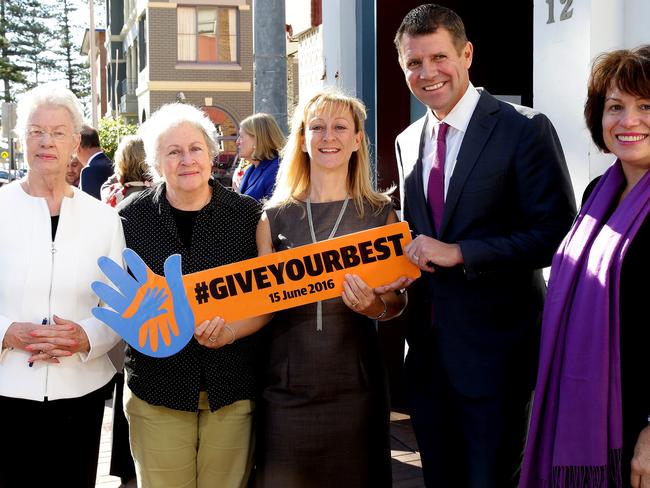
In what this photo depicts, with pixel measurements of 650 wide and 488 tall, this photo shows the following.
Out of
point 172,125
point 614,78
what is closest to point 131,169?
point 172,125

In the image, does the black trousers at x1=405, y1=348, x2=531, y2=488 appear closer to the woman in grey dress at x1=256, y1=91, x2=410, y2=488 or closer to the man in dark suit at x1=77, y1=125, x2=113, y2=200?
the woman in grey dress at x1=256, y1=91, x2=410, y2=488

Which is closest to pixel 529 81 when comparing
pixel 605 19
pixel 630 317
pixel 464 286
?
pixel 605 19

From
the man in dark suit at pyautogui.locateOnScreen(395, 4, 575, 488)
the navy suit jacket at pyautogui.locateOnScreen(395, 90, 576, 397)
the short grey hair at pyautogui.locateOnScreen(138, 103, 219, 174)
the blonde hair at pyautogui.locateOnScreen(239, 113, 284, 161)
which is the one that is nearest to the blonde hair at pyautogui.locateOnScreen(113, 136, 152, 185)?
the blonde hair at pyautogui.locateOnScreen(239, 113, 284, 161)

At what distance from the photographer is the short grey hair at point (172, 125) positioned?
9.54ft

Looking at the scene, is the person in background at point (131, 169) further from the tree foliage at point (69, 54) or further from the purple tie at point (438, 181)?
the tree foliage at point (69, 54)

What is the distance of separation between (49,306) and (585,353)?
1.80m

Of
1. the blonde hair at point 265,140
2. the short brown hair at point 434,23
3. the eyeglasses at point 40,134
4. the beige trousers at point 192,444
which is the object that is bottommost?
the beige trousers at point 192,444

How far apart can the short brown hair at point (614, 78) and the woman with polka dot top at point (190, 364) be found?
1.32 metres

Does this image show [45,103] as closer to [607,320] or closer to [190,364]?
[190,364]

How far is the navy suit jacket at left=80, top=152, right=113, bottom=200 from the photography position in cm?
694

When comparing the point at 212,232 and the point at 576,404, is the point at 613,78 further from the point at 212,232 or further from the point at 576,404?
the point at 212,232

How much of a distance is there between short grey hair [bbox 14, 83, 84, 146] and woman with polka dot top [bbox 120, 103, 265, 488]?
0.96ft

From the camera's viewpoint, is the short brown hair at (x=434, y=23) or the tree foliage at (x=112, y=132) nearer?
the short brown hair at (x=434, y=23)

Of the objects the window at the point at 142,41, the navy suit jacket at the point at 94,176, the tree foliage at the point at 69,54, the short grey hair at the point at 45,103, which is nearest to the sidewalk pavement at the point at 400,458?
the navy suit jacket at the point at 94,176
